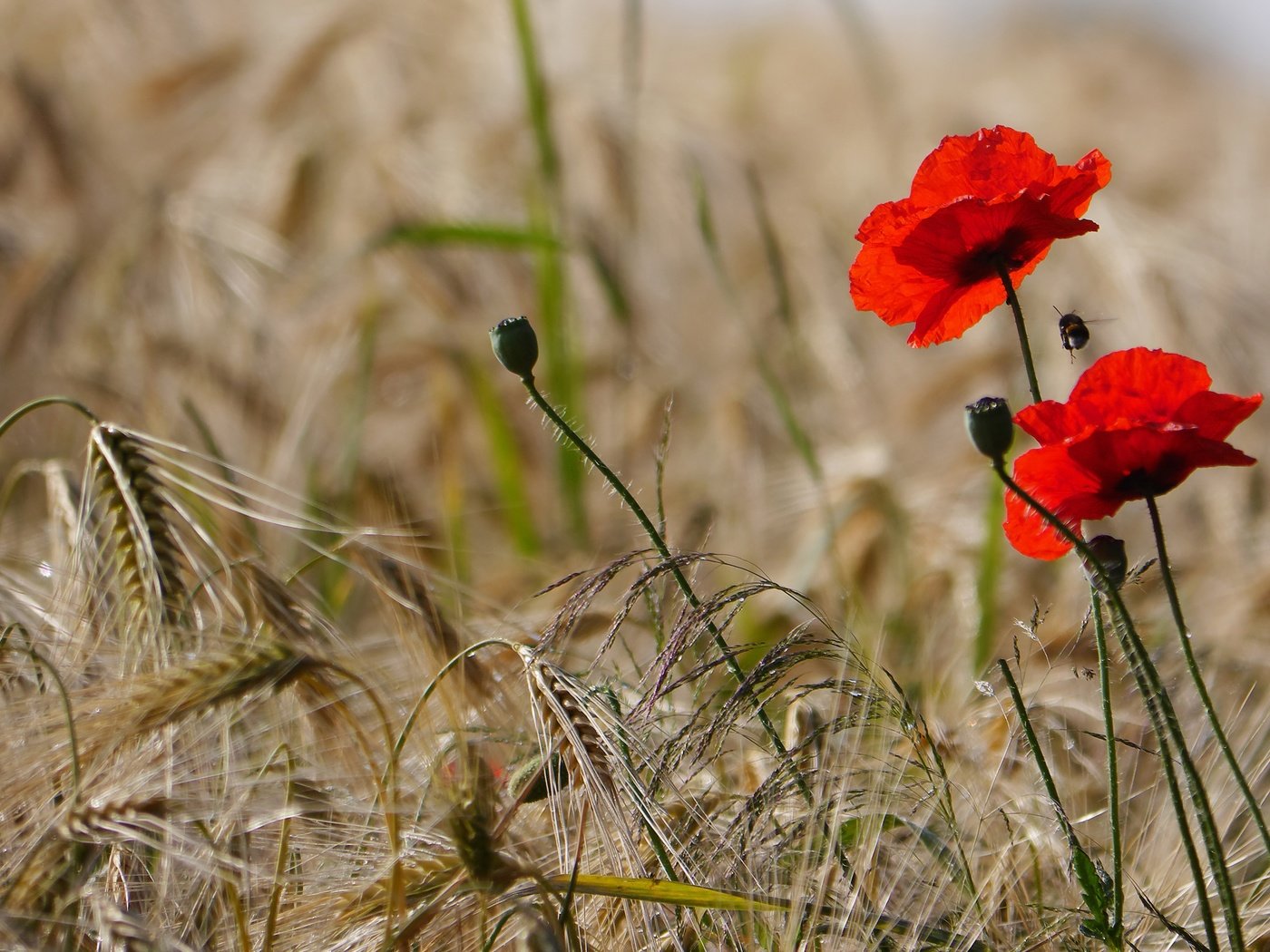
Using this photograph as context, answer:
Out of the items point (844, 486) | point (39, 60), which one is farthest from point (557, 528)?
point (39, 60)

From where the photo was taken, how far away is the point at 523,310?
2.44 m

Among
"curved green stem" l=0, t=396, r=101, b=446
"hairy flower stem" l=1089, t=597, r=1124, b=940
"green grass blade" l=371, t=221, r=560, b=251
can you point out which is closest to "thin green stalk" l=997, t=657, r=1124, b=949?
"hairy flower stem" l=1089, t=597, r=1124, b=940

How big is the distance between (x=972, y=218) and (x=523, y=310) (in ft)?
5.68

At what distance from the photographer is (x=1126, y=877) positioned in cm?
Answer: 99

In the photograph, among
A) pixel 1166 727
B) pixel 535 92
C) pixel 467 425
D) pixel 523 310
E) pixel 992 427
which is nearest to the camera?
pixel 992 427

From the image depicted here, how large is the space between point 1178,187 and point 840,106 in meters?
3.63

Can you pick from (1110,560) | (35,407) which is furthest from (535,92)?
(1110,560)

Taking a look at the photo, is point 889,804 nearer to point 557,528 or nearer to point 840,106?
point 557,528

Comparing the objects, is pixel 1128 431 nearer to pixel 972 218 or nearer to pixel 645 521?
pixel 972 218

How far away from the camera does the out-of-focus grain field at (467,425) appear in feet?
2.79

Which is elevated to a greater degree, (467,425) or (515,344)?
(467,425)

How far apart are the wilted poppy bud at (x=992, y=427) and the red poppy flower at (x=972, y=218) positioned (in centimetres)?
11

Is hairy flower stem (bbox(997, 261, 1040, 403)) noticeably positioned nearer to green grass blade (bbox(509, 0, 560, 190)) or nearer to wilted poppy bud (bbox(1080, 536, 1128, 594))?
wilted poppy bud (bbox(1080, 536, 1128, 594))

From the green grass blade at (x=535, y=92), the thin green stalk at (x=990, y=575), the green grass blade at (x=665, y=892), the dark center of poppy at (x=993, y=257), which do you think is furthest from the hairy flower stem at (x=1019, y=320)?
the green grass blade at (x=535, y=92)
